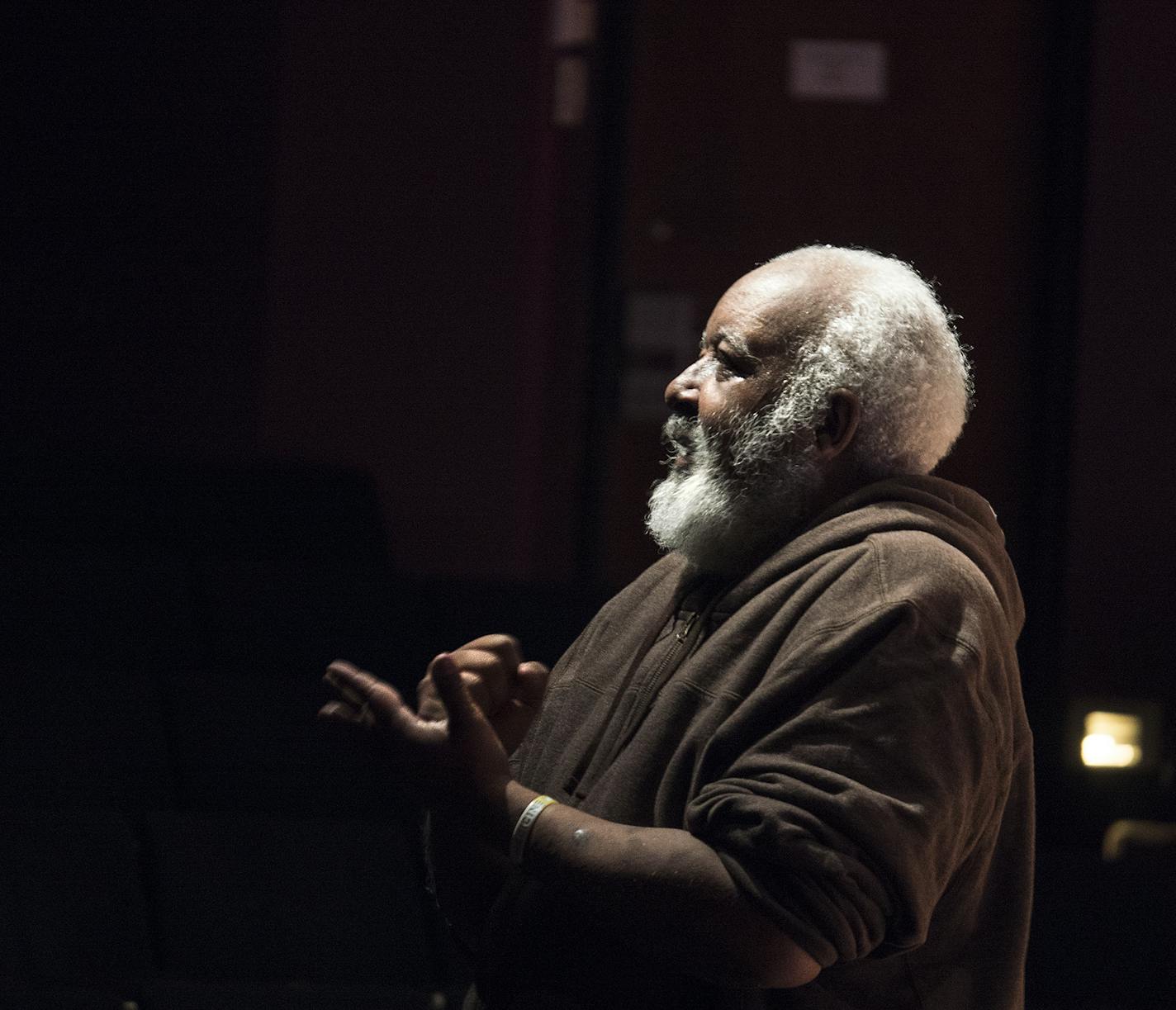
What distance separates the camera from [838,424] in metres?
1.44

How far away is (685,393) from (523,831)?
458 millimetres

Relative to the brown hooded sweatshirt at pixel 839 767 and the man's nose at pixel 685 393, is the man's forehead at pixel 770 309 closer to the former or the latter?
the man's nose at pixel 685 393

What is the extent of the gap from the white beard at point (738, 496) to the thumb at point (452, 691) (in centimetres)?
31

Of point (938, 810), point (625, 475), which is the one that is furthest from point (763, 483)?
point (625, 475)

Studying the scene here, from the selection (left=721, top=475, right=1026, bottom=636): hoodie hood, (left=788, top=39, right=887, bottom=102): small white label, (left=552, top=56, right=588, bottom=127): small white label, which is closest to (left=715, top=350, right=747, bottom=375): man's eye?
(left=721, top=475, right=1026, bottom=636): hoodie hood

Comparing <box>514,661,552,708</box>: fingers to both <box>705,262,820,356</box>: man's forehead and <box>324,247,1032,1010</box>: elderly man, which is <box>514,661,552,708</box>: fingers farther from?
<box>705,262,820,356</box>: man's forehead

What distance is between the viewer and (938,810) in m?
1.19

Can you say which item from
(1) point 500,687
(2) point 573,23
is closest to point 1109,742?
(2) point 573,23

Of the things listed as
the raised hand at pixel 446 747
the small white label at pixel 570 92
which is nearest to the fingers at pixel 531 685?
the raised hand at pixel 446 747

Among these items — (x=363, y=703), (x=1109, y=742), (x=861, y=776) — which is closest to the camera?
(x=861, y=776)

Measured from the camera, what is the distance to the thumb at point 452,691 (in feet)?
4.12

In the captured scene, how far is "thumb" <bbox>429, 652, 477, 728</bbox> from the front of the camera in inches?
49.5

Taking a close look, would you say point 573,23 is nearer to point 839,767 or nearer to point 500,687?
point 500,687

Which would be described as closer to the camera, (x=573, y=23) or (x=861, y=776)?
(x=861, y=776)
